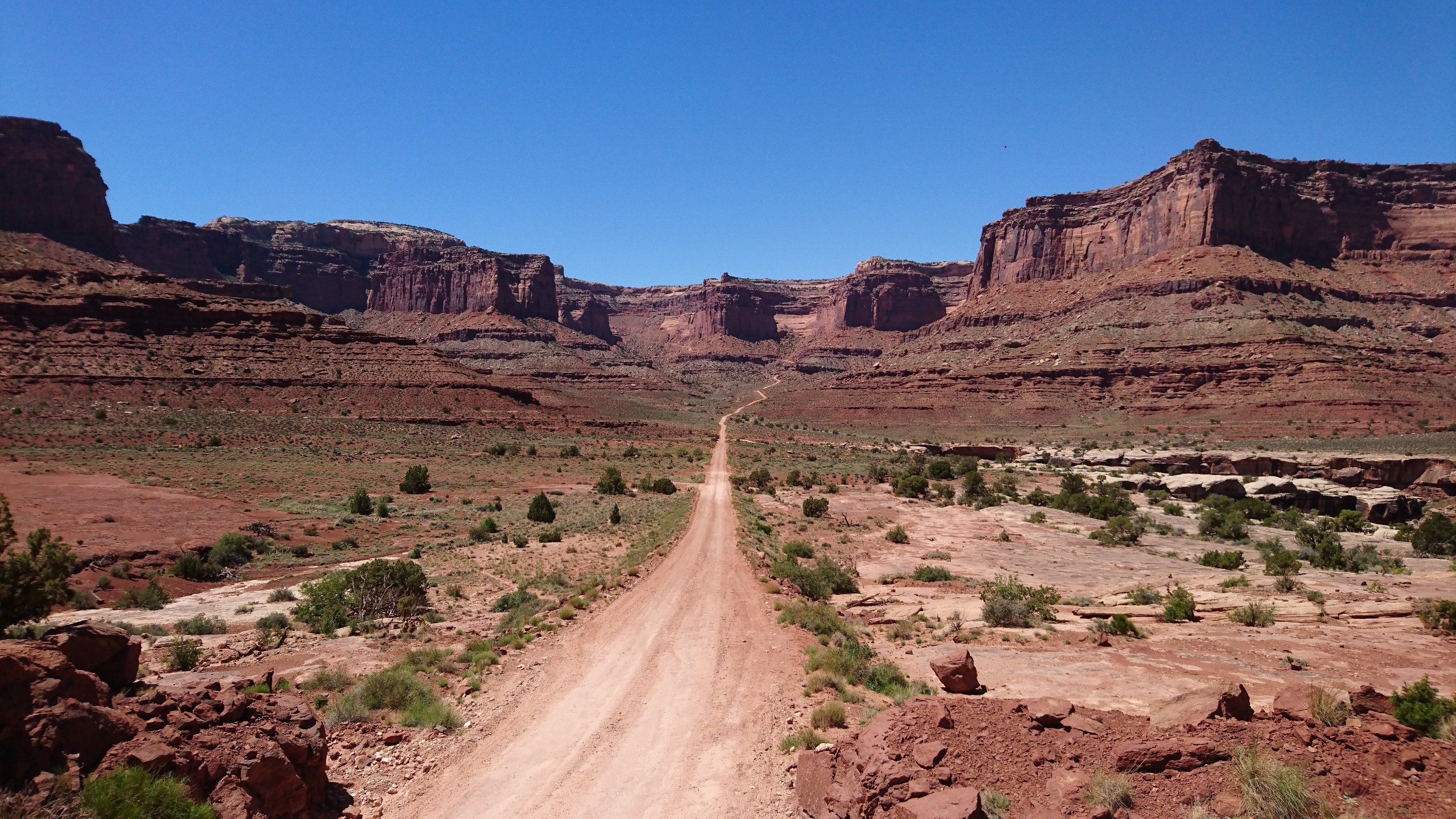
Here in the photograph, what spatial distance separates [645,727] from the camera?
8.84 metres

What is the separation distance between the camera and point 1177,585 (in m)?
15.4

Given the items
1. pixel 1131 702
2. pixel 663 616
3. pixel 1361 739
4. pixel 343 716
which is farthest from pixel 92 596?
pixel 1361 739

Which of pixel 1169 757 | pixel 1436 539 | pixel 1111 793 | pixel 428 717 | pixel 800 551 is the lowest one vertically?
pixel 428 717

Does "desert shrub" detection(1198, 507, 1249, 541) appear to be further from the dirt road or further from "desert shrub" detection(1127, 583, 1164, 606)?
the dirt road

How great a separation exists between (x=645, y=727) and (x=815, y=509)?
69.5ft

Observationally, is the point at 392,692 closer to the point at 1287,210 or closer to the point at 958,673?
the point at 958,673

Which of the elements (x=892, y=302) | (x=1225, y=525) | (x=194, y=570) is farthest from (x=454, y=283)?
(x=1225, y=525)

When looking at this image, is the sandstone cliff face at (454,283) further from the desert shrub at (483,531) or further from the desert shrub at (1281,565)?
the desert shrub at (1281,565)

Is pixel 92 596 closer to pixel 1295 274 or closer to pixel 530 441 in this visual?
pixel 530 441

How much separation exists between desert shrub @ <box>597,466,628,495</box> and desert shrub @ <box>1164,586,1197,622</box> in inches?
1106

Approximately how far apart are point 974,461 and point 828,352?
12906 cm

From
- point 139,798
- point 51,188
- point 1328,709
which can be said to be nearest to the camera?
point 139,798

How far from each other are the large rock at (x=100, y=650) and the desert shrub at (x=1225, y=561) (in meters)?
22.6

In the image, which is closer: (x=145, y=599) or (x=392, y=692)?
(x=392, y=692)
